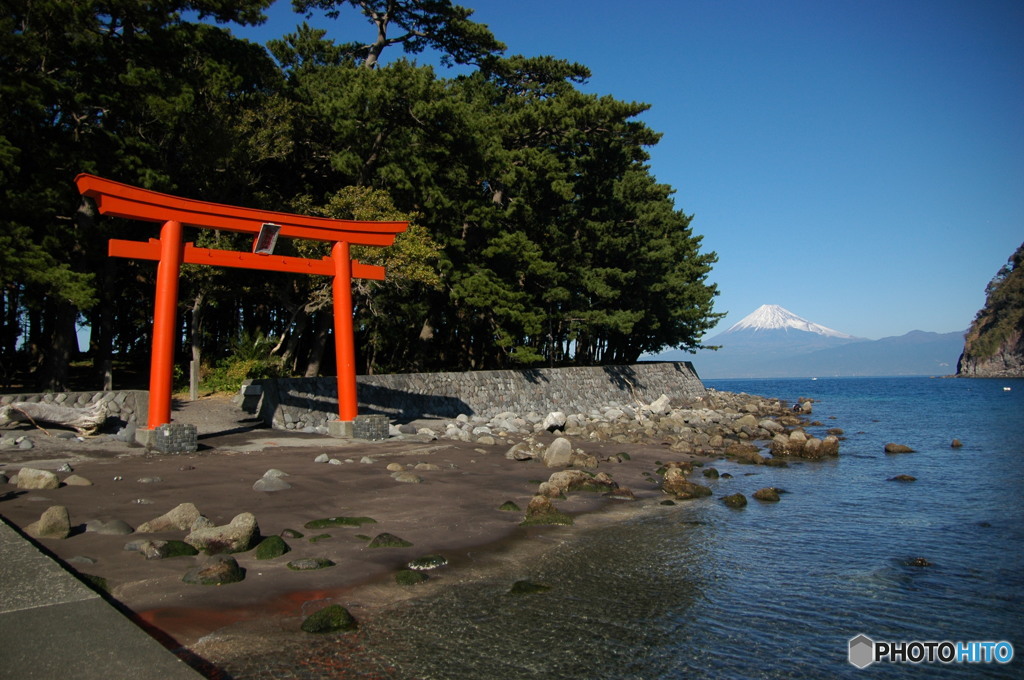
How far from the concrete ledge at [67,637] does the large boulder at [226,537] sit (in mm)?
2323

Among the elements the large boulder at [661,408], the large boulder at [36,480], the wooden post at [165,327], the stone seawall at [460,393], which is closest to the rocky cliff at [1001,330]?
the stone seawall at [460,393]

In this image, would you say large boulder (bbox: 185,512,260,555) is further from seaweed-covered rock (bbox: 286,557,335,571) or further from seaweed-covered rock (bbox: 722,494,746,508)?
seaweed-covered rock (bbox: 722,494,746,508)

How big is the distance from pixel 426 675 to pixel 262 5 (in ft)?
67.7

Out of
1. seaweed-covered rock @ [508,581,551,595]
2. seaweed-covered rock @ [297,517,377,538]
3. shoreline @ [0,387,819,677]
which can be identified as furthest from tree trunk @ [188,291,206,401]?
seaweed-covered rock @ [508,581,551,595]

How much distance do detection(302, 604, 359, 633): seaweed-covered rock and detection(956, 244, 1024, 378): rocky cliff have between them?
352 feet

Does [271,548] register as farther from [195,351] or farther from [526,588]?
[195,351]

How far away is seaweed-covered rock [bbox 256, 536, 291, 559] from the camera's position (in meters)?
7.06

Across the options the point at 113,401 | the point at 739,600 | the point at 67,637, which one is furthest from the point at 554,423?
the point at 67,637

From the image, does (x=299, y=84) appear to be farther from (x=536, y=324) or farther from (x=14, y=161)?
(x=536, y=324)

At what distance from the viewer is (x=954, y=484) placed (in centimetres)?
1480

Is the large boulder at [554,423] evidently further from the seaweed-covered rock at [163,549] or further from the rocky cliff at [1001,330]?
the rocky cliff at [1001,330]

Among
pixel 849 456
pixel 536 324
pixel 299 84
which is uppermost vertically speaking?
pixel 299 84

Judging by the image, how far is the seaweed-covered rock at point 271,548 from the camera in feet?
23.2

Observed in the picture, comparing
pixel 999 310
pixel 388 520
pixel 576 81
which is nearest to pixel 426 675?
pixel 388 520
